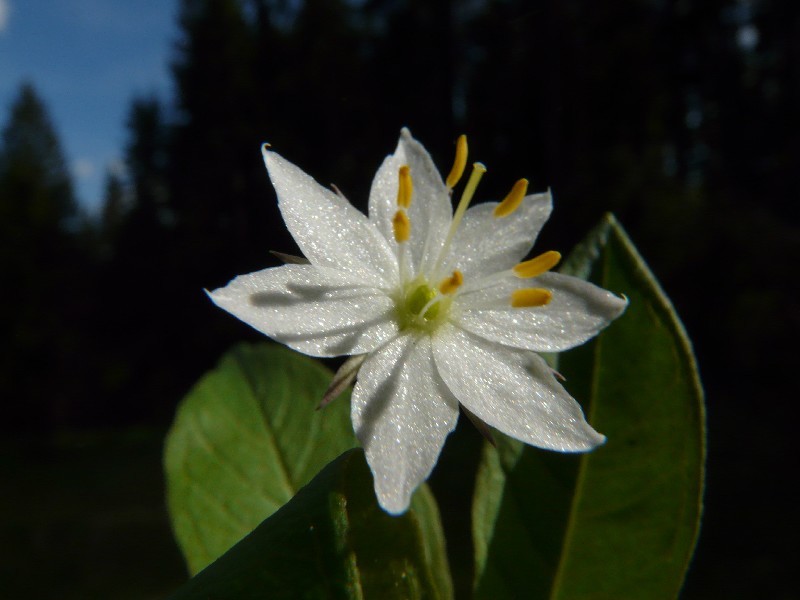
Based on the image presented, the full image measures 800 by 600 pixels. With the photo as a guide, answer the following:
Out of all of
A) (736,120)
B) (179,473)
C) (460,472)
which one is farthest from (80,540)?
(736,120)

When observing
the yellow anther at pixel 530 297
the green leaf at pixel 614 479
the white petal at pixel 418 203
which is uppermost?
the white petal at pixel 418 203

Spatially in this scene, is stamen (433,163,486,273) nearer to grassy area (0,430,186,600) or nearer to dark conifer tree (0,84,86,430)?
grassy area (0,430,186,600)

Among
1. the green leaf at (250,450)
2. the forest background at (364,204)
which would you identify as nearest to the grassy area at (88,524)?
the forest background at (364,204)

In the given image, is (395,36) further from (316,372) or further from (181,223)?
(316,372)

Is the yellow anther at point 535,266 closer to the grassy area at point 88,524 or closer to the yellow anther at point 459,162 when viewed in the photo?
the yellow anther at point 459,162

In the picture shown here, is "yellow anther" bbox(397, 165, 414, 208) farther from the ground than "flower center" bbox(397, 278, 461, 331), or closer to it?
farther from the ground

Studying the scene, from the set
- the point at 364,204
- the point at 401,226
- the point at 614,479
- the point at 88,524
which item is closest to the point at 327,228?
the point at 401,226

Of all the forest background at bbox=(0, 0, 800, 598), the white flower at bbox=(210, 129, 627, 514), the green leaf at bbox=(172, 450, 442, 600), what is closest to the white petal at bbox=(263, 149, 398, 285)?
the white flower at bbox=(210, 129, 627, 514)
